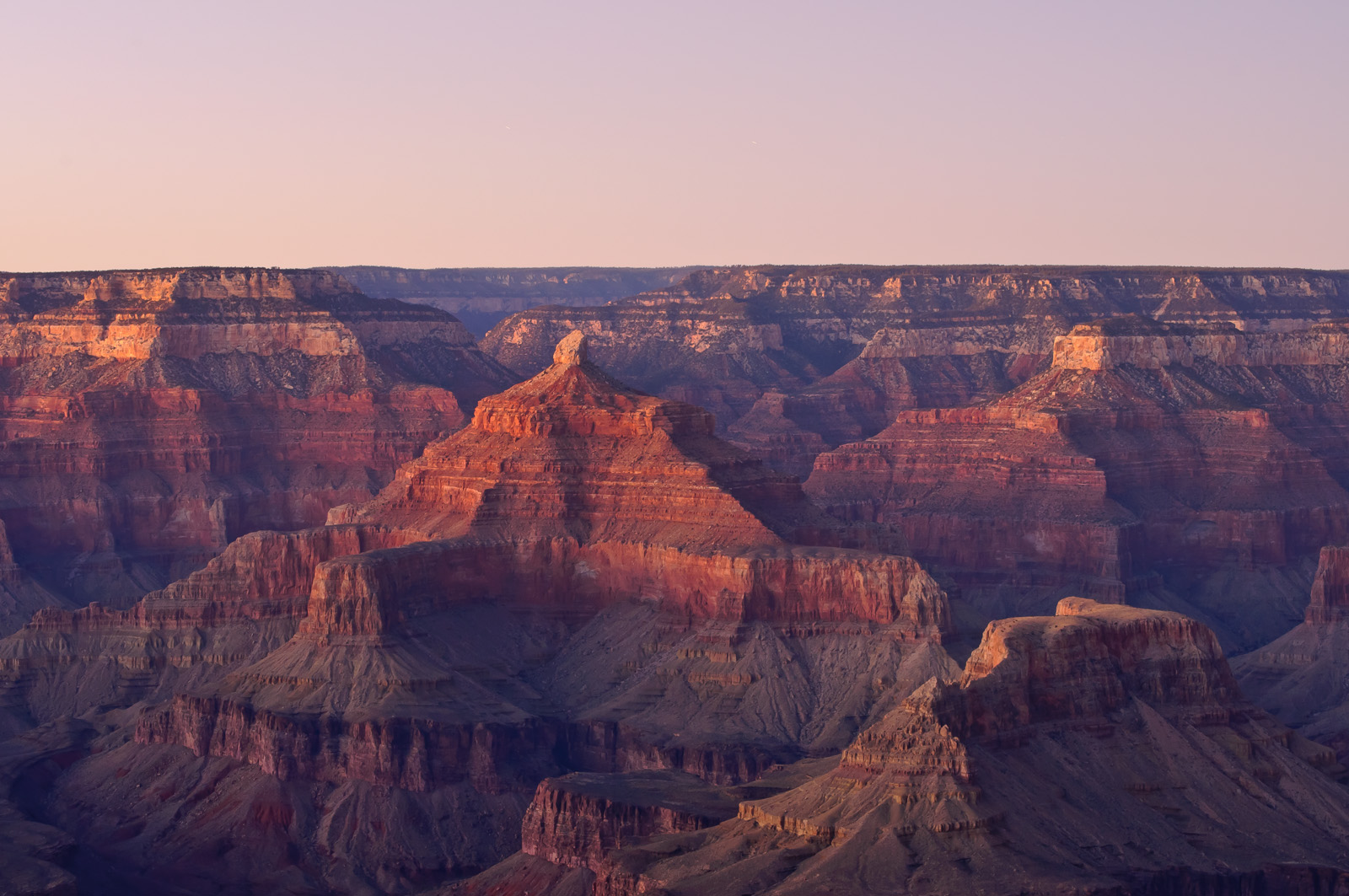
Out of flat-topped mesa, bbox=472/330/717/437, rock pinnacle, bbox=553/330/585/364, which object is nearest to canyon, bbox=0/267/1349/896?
flat-topped mesa, bbox=472/330/717/437

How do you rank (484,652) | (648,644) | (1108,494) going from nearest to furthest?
(648,644) < (484,652) < (1108,494)

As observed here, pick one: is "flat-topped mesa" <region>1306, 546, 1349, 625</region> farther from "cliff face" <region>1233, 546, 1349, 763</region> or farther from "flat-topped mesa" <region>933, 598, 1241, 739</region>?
"flat-topped mesa" <region>933, 598, 1241, 739</region>

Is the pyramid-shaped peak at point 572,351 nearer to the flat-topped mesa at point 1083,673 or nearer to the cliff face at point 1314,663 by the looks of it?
the cliff face at point 1314,663

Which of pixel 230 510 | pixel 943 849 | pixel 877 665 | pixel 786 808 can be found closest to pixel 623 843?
pixel 786 808

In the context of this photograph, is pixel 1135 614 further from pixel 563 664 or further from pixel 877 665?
pixel 563 664

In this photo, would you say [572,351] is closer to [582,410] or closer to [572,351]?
[572,351]

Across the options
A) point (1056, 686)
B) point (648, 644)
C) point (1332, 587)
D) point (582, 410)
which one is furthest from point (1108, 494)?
point (1056, 686)
